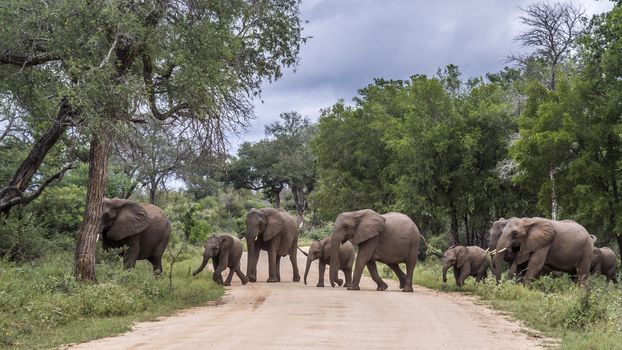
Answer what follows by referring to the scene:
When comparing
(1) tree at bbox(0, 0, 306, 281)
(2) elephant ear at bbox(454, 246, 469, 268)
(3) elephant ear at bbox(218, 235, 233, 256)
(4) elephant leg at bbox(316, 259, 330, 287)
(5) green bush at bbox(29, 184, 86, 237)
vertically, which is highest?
(1) tree at bbox(0, 0, 306, 281)

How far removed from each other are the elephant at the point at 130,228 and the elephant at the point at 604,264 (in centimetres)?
1646

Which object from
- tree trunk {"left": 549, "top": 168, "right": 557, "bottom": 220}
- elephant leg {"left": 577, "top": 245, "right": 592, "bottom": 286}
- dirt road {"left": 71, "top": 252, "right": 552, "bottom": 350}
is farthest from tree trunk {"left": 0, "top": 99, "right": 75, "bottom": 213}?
tree trunk {"left": 549, "top": 168, "right": 557, "bottom": 220}

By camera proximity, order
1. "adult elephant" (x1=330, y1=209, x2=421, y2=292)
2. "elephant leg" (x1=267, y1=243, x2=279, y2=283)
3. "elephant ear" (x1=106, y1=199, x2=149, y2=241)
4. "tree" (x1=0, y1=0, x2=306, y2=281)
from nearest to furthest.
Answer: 1. "tree" (x1=0, y1=0, x2=306, y2=281)
2. "elephant ear" (x1=106, y1=199, x2=149, y2=241)
3. "adult elephant" (x1=330, y1=209, x2=421, y2=292)
4. "elephant leg" (x1=267, y1=243, x2=279, y2=283)

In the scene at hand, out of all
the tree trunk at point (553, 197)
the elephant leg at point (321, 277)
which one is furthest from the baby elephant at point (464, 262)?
the tree trunk at point (553, 197)

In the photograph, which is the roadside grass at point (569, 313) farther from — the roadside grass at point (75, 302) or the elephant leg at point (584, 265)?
the roadside grass at point (75, 302)

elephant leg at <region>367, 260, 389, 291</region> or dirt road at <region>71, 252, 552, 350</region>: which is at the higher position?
elephant leg at <region>367, 260, 389, 291</region>

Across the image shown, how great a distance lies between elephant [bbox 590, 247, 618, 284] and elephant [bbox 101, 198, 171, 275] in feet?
54.0

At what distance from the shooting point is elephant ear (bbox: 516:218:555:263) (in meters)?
23.1

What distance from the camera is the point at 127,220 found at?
22.3 meters

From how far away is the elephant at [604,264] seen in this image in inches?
1105

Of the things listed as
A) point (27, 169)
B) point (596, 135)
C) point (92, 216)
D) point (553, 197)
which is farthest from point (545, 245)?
point (27, 169)

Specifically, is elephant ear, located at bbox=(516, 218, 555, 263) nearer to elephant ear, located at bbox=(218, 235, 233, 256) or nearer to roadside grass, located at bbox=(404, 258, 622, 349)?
roadside grass, located at bbox=(404, 258, 622, 349)

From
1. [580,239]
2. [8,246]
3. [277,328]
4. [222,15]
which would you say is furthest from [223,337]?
[580,239]

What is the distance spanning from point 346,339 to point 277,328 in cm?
160
